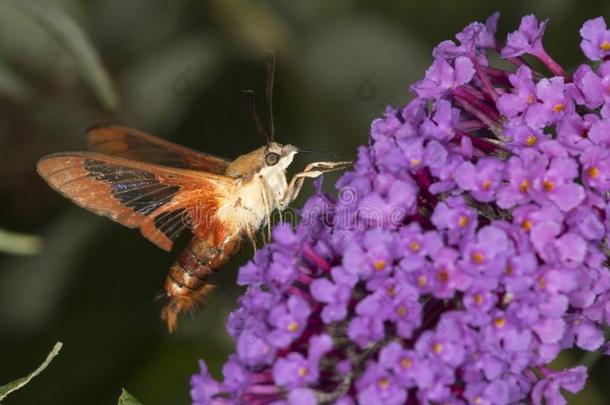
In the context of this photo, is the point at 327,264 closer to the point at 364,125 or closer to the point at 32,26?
the point at 364,125

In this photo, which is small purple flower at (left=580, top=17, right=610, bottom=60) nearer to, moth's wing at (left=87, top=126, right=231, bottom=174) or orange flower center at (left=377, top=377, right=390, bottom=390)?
orange flower center at (left=377, top=377, right=390, bottom=390)

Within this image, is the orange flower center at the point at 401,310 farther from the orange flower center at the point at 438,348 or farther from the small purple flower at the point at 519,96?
the small purple flower at the point at 519,96

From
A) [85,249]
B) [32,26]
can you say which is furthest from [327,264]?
[32,26]

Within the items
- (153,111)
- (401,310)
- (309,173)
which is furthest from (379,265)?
(153,111)

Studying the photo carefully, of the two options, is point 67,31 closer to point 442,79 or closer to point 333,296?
point 442,79

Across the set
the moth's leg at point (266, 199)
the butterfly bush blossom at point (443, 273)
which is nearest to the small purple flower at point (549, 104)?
the butterfly bush blossom at point (443, 273)
